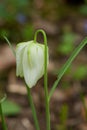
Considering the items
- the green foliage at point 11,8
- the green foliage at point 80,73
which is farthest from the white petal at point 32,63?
the green foliage at point 11,8

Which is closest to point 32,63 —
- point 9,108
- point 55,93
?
point 9,108

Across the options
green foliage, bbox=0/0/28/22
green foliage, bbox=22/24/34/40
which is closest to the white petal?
green foliage, bbox=22/24/34/40

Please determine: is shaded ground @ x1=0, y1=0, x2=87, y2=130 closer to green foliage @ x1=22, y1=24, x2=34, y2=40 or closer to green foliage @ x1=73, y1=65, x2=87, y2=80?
green foliage @ x1=73, y1=65, x2=87, y2=80

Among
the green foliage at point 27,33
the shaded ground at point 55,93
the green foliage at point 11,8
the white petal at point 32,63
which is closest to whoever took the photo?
the white petal at point 32,63

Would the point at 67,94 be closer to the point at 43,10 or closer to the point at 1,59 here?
the point at 1,59

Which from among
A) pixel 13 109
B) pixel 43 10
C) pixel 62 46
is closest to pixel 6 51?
pixel 62 46

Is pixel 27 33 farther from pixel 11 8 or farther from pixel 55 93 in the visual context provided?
pixel 55 93

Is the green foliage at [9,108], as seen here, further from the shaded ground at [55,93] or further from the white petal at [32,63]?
the white petal at [32,63]
